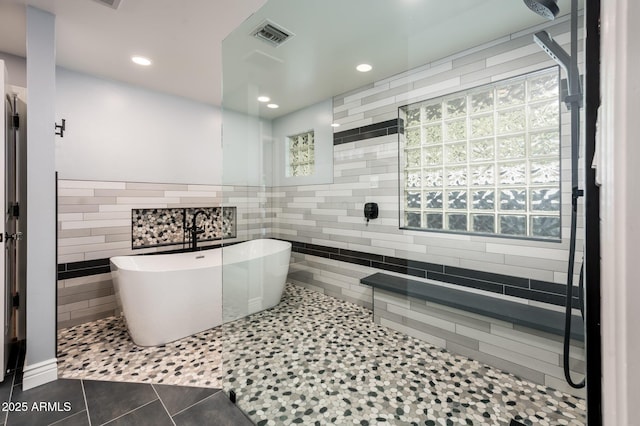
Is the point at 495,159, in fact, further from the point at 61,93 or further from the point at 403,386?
the point at 61,93

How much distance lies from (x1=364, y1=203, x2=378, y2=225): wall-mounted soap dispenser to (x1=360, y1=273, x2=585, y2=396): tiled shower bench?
2.13 ft

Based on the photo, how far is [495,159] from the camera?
1.68 meters

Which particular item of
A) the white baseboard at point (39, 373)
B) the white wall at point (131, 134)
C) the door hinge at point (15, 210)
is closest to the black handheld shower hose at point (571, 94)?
the white baseboard at point (39, 373)

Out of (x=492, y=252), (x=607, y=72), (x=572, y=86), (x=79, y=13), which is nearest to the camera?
(x=607, y=72)

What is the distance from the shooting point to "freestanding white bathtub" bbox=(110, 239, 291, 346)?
2363 mm

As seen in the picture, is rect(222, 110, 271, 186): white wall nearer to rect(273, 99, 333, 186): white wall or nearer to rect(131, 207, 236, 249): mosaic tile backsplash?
rect(273, 99, 333, 186): white wall

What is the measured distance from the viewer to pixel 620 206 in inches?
14.8

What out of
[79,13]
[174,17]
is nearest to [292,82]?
[174,17]

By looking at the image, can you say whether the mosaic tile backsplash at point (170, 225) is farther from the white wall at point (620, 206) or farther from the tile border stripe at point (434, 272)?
the white wall at point (620, 206)

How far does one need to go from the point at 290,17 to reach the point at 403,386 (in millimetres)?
2656

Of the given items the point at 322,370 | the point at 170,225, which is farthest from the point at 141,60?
the point at 322,370

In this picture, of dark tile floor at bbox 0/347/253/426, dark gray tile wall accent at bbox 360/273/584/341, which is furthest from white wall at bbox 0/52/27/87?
dark gray tile wall accent at bbox 360/273/584/341

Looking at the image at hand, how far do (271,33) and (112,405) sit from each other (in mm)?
2806

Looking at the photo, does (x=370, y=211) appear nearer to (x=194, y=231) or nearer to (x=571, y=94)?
(x=571, y=94)
